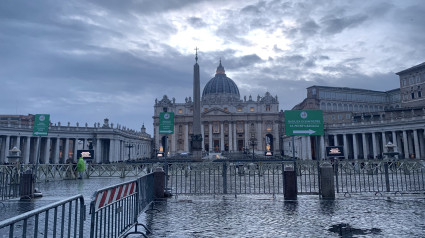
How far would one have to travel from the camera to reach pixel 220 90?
12506cm

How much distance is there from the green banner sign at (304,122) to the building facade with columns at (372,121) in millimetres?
32215

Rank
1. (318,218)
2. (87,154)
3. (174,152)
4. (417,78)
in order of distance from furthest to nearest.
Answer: (174,152)
(417,78)
(87,154)
(318,218)

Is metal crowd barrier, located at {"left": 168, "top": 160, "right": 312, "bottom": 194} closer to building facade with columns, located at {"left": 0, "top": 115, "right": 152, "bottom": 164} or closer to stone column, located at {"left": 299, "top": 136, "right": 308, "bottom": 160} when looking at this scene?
building facade with columns, located at {"left": 0, "top": 115, "right": 152, "bottom": 164}

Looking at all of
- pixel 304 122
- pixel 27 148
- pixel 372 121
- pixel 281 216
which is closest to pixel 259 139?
pixel 372 121

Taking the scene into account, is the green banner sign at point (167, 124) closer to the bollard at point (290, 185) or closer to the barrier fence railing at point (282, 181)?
Result: the barrier fence railing at point (282, 181)

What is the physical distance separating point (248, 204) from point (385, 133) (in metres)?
56.4

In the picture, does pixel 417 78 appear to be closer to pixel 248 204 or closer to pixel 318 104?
pixel 318 104

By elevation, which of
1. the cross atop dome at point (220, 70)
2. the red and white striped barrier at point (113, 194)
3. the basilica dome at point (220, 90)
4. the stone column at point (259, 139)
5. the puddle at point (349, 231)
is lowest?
the puddle at point (349, 231)

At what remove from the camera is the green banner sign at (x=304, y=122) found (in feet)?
46.9

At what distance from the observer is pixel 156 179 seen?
12867 millimetres

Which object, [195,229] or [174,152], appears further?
[174,152]

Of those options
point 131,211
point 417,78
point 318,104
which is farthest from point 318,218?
point 318,104

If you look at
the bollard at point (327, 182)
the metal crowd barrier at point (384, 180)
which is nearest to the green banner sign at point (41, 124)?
the bollard at point (327, 182)

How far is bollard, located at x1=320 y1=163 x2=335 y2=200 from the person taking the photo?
40.7 feet
